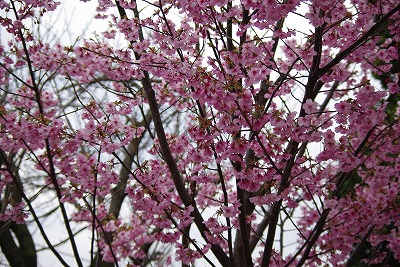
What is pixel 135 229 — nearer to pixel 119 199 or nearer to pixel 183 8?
pixel 119 199

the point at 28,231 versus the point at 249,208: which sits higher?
the point at 28,231

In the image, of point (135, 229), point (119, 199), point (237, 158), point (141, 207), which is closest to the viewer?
point (237, 158)

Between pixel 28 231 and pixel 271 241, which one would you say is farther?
pixel 28 231

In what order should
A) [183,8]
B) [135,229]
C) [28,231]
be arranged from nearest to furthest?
[183,8] → [135,229] → [28,231]

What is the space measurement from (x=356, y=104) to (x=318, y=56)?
506 mm

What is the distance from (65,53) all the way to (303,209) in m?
5.58

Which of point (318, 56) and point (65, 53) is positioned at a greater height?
point (65, 53)

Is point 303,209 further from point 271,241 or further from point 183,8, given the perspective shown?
point 183,8

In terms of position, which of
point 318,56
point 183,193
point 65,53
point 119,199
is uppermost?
point 119,199

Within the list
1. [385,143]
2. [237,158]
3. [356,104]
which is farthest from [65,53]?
[385,143]

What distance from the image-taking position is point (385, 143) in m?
4.51

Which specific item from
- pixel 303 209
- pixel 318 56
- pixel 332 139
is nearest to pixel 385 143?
pixel 332 139

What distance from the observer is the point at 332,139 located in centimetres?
337

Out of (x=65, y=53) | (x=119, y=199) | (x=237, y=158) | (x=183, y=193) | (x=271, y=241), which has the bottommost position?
(x=271, y=241)
